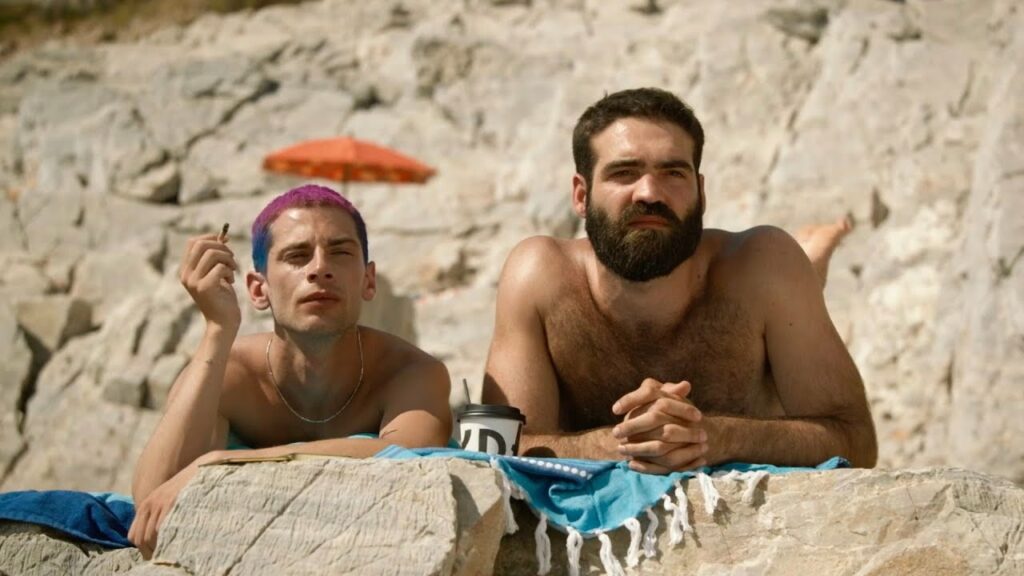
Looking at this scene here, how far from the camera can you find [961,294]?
9836mm

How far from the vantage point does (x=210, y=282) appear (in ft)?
11.5

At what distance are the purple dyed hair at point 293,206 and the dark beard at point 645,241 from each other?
0.74 meters

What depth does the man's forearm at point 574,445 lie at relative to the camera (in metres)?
3.60

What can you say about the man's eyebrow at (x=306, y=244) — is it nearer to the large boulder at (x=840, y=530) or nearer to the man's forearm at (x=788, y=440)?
the large boulder at (x=840, y=530)

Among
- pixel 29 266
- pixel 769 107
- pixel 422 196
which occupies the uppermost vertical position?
pixel 769 107

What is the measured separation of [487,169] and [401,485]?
13708 millimetres

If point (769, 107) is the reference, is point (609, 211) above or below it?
below

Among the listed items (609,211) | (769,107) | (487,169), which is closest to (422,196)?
(487,169)

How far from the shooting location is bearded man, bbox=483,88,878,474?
3.80 m

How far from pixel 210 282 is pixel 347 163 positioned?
1055 centimetres

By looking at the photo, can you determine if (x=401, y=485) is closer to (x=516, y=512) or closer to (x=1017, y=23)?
(x=516, y=512)

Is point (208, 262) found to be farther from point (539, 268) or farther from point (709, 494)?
point (709, 494)

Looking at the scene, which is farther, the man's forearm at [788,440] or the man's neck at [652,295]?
the man's neck at [652,295]

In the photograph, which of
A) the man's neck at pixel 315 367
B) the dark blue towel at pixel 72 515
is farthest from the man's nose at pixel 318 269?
the dark blue towel at pixel 72 515
